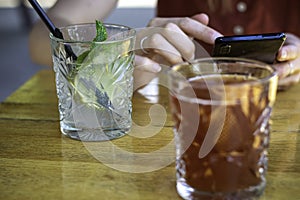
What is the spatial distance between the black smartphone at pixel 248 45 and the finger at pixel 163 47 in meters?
0.16

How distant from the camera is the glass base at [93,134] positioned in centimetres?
82

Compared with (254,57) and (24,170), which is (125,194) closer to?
(24,170)

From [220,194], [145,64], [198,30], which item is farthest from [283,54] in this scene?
[220,194]

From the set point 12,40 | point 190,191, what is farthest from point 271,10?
point 12,40

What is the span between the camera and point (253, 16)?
5.08 ft

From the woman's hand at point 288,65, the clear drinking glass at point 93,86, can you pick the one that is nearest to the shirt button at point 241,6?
the woman's hand at point 288,65

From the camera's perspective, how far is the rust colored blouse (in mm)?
1542

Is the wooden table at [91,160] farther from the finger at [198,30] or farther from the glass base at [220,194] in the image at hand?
the finger at [198,30]

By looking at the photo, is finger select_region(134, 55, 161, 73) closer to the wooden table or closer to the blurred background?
the wooden table

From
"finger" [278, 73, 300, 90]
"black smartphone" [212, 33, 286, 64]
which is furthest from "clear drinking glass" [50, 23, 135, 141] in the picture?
"finger" [278, 73, 300, 90]

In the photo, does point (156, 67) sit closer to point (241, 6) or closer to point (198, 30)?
point (198, 30)

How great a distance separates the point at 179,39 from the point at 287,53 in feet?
0.79

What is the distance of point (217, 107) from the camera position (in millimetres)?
612

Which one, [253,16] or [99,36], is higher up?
[99,36]
